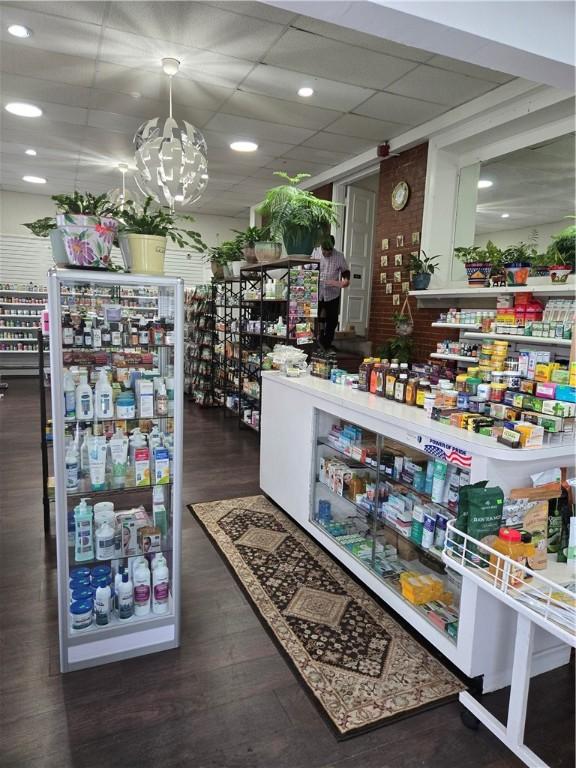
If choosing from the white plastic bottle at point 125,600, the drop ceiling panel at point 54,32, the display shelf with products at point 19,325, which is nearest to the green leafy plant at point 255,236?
the drop ceiling panel at point 54,32

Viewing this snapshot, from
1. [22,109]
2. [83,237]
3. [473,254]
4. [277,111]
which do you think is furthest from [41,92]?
[473,254]

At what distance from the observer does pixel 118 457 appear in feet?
7.36

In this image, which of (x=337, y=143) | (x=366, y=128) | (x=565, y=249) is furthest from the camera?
(x=337, y=143)

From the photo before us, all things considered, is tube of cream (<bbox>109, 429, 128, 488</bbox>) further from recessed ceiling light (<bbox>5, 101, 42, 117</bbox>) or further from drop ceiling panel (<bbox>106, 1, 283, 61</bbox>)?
recessed ceiling light (<bbox>5, 101, 42, 117</bbox>)

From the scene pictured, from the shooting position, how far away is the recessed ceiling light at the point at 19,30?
3559 millimetres

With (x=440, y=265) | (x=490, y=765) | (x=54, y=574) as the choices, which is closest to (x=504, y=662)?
(x=490, y=765)

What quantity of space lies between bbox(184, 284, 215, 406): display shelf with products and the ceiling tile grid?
7.26 feet

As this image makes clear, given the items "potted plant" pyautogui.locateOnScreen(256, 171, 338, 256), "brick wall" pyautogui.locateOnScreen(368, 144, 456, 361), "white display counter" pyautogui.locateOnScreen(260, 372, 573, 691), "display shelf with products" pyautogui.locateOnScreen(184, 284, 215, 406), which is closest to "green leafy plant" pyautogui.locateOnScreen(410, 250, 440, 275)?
"brick wall" pyautogui.locateOnScreen(368, 144, 456, 361)

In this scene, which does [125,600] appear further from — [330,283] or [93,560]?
[330,283]

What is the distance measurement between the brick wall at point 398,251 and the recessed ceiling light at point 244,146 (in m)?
1.63

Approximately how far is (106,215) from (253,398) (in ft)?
14.1

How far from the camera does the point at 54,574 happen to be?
2859 millimetres

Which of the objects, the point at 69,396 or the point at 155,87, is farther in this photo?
the point at 155,87

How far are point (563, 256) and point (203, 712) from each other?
12.7ft
